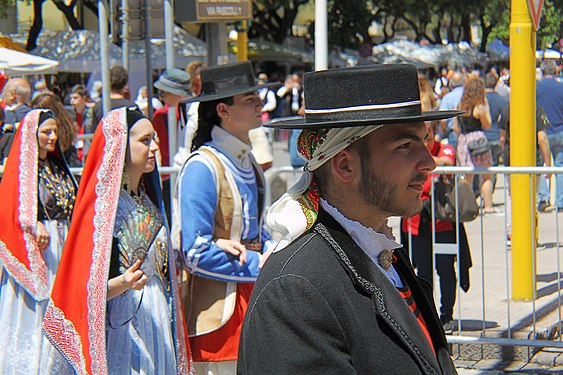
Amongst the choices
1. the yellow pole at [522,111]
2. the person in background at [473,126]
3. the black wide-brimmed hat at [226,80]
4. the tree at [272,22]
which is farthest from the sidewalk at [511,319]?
the tree at [272,22]

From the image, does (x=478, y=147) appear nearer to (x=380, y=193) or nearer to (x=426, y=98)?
(x=426, y=98)

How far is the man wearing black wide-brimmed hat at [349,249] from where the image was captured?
7.04ft

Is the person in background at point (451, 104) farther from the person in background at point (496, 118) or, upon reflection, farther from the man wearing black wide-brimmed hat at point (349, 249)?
the man wearing black wide-brimmed hat at point (349, 249)

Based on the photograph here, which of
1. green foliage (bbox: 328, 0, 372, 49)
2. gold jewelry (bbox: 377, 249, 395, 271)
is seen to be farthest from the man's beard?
green foliage (bbox: 328, 0, 372, 49)

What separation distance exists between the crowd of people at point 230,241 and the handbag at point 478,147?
7.27 feet

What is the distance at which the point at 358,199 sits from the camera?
2408 mm

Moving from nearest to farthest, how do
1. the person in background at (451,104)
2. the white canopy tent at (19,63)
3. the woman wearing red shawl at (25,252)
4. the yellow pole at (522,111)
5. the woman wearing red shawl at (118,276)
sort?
the woman wearing red shawl at (118,276) < the woman wearing red shawl at (25,252) < the yellow pole at (522,111) < the person in background at (451,104) < the white canopy tent at (19,63)

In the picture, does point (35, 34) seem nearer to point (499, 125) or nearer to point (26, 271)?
point (499, 125)

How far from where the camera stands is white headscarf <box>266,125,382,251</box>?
2383 millimetres

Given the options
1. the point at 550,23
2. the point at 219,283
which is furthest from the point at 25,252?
the point at 550,23

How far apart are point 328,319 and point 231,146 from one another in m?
2.69

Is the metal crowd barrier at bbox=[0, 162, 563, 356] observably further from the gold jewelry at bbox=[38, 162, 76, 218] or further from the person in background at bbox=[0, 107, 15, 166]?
the person in background at bbox=[0, 107, 15, 166]

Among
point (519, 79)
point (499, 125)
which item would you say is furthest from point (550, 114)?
point (519, 79)

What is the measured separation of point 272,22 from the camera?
50.3 meters
